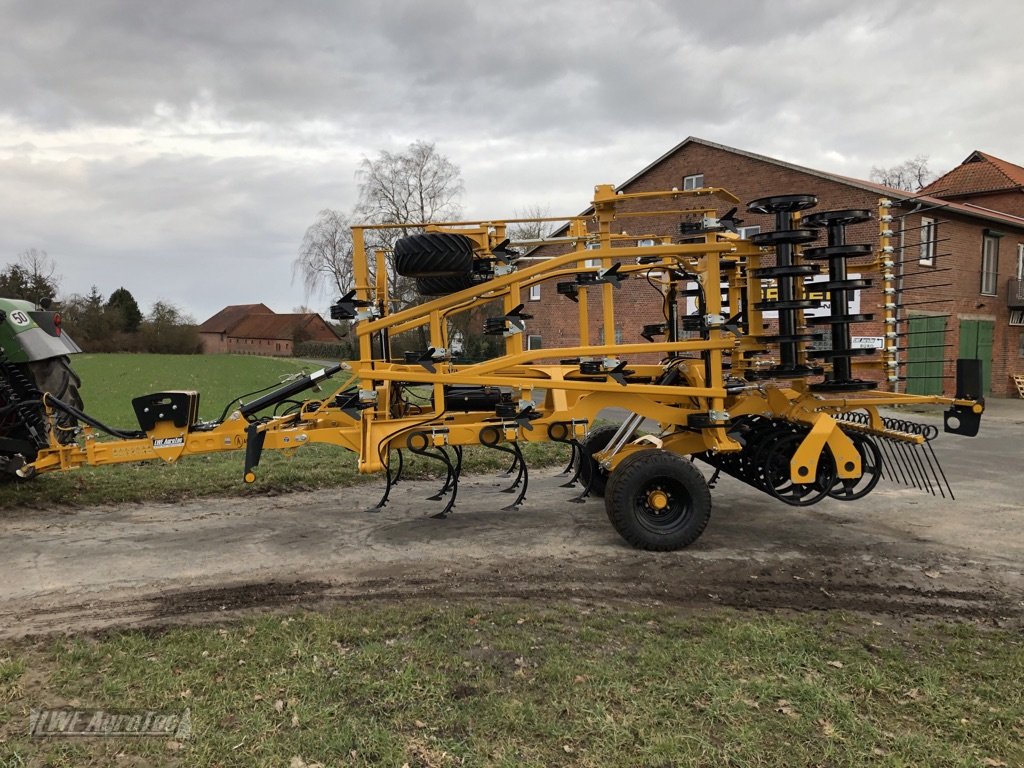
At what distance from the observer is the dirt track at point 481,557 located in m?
4.38

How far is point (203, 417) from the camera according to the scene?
1252 cm

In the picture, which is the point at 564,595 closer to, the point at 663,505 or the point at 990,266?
the point at 663,505

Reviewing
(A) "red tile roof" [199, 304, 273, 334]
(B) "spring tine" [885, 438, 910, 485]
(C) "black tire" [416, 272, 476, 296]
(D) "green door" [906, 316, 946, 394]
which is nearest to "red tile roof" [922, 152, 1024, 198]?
(D) "green door" [906, 316, 946, 394]

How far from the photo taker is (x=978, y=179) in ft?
88.0

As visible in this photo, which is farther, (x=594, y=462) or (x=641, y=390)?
(x=594, y=462)

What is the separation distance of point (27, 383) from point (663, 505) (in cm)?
550

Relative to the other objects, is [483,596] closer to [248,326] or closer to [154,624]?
[154,624]

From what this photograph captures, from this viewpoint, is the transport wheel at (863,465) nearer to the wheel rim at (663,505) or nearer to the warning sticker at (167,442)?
the wheel rim at (663,505)

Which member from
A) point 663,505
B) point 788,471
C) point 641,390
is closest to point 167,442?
point 641,390

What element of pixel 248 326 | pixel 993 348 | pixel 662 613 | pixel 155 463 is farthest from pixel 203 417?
pixel 248 326

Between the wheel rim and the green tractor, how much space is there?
192 inches

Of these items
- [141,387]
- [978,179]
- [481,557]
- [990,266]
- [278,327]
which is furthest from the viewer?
[278,327]

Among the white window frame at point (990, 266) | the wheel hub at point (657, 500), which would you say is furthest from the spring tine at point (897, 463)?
the white window frame at point (990, 266)

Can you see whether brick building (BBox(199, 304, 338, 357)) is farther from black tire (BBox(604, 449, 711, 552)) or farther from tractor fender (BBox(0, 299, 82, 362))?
black tire (BBox(604, 449, 711, 552))
